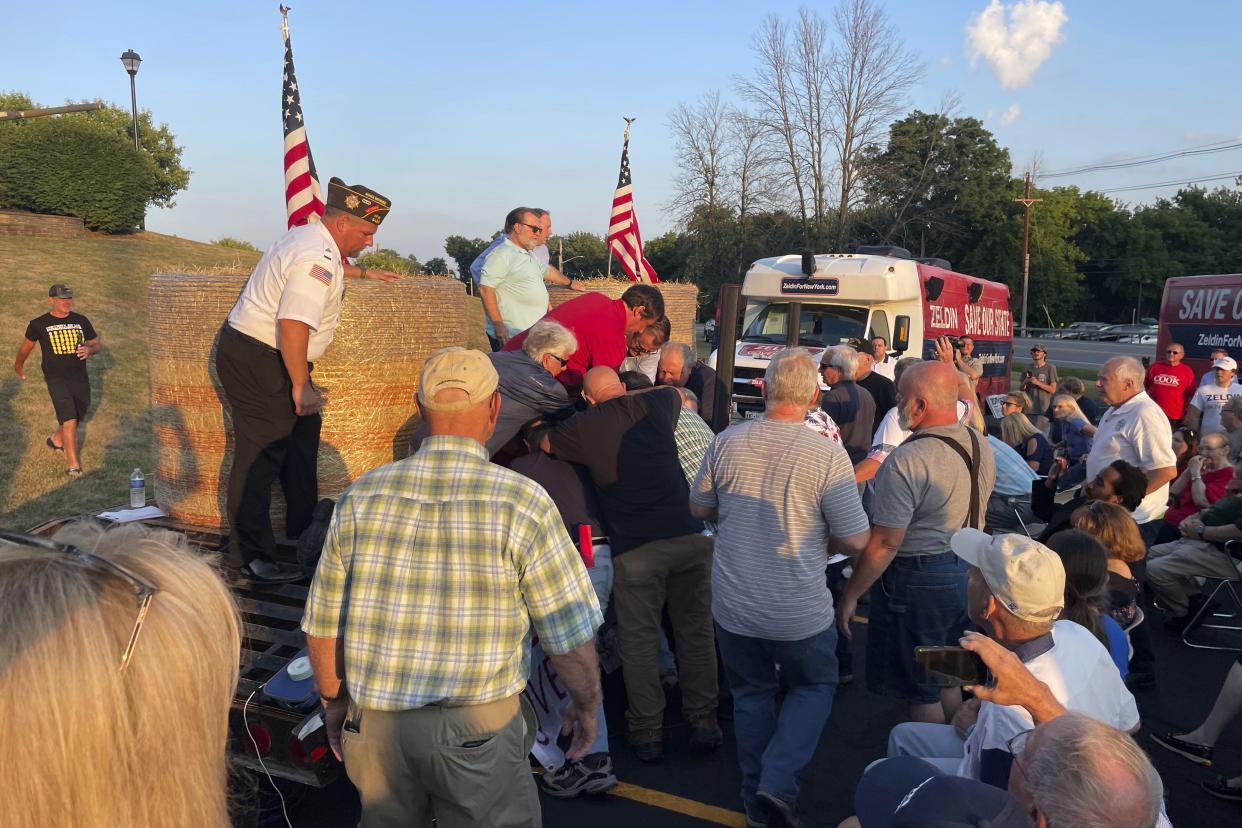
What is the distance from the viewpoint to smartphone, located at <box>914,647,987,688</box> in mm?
2467

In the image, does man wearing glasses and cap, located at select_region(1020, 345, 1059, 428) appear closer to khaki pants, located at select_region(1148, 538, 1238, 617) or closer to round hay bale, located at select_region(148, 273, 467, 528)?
khaki pants, located at select_region(1148, 538, 1238, 617)

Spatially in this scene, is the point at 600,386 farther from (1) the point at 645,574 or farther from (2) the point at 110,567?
(2) the point at 110,567

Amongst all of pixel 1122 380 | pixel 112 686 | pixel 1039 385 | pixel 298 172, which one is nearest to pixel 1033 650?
pixel 112 686

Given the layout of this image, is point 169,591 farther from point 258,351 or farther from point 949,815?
point 258,351

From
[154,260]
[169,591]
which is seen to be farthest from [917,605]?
[154,260]

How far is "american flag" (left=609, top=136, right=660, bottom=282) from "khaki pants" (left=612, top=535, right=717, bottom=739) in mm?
7613

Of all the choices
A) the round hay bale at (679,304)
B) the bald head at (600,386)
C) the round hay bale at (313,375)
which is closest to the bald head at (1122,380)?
the bald head at (600,386)

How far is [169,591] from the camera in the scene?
43.6 inches

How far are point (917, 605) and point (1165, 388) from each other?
937 centimetres

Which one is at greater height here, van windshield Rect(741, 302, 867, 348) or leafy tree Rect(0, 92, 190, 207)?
leafy tree Rect(0, 92, 190, 207)

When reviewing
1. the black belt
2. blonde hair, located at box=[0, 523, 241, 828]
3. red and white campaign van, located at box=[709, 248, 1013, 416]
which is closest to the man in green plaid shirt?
blonde hair, located at box=[0, 523, 241, 828]

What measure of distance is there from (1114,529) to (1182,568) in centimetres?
Answer: 234

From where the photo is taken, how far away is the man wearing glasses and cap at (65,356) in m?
9.20

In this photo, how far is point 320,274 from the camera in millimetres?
4133
